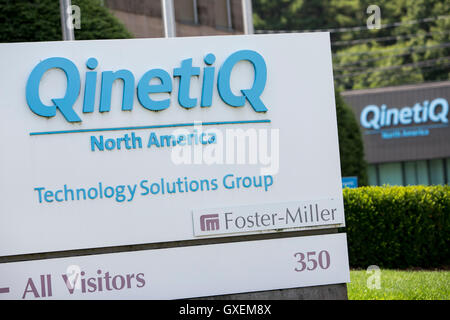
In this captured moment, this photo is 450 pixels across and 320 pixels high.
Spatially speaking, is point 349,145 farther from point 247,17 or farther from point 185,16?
point 185,16

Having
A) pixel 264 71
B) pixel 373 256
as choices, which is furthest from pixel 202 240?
pixel 373 256

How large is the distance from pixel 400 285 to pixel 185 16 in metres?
9.07

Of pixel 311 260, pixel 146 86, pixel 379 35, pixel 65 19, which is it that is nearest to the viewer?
pixel 146 86

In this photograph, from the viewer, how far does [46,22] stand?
1092 centimetres

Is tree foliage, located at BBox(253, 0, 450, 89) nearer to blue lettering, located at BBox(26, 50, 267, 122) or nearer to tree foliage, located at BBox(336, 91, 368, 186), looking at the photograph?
tree foliage, located at BBox(336, 91, 368, 186)

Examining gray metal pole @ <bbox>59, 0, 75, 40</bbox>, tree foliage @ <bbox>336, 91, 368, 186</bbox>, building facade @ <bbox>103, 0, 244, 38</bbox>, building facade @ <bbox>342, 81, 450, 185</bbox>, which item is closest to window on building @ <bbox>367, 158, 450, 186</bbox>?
building facade @ <bbox>342, 81, 450, 185</bbox>


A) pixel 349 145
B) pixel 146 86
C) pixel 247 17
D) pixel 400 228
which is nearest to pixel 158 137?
pixel 146 86

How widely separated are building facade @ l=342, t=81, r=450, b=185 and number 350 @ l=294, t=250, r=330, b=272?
2311 centimetres

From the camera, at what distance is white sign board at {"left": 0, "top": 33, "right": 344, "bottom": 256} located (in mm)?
5766

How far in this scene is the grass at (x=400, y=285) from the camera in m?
8.01

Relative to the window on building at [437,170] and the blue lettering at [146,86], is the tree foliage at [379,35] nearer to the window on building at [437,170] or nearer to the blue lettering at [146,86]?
the window on building at [437,170]

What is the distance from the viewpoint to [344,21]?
4494 cm

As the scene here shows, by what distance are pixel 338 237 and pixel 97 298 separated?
2.27 m

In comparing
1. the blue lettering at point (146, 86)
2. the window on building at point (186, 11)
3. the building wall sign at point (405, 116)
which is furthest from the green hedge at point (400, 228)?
the building wall sign at point (405, 116)
